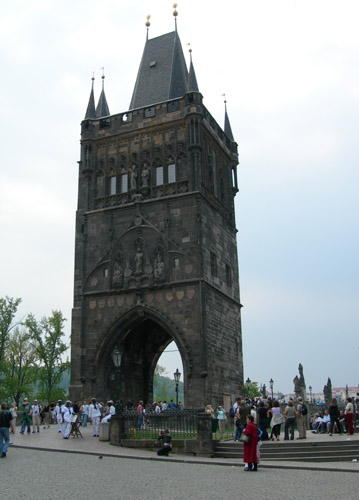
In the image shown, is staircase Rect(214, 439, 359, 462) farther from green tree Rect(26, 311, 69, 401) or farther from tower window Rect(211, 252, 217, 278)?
green tree Rect(26, 311, 69, 401)

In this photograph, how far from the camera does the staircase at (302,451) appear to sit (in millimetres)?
16969

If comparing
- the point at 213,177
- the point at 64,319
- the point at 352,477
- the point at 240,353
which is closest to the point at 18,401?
the point at 64,319

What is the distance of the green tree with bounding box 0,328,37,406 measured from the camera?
4719cm

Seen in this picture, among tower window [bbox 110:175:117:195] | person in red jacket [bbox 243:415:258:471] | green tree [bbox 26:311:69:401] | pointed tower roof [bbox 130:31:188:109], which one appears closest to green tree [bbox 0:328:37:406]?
green tree [bbox 26:311:69:401]

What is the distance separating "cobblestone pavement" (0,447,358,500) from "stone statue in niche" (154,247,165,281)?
51.7 ft

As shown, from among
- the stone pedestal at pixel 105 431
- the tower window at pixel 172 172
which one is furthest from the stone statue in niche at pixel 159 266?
the stone pedestal at pixel 105 431

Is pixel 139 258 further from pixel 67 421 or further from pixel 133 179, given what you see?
pixel 67 421

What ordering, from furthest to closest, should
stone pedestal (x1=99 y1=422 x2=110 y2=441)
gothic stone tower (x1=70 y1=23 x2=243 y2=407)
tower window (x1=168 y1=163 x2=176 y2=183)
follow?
tower window (x1=168 y1=163 x2=176 y2=183) < gothic stone tower (x1=70 y1=23 x2=243 y2=407) < stone pedestal (x1=99 y1=422 x2=110 y2=441)

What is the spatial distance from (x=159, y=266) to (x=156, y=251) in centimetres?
94

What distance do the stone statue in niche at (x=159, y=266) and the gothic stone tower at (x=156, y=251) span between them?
57mm

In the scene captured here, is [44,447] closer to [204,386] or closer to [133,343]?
[204,386]

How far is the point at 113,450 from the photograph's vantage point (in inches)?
717

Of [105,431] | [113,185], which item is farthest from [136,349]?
[105,431]

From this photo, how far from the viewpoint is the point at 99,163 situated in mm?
35656
